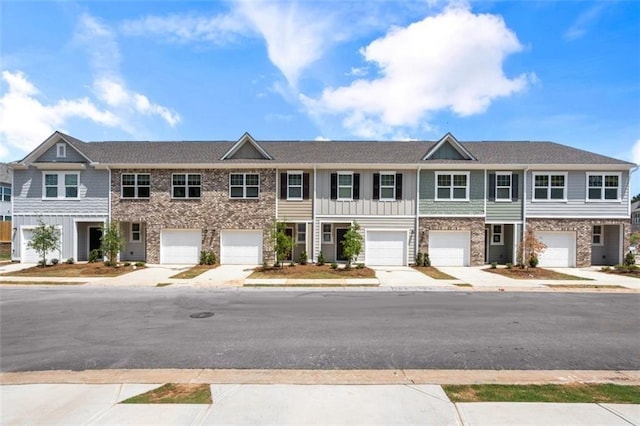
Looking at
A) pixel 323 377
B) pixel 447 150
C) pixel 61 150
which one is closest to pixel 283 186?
pixel 447 150

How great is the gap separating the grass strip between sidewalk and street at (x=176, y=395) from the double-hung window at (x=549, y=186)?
2184 centimetres

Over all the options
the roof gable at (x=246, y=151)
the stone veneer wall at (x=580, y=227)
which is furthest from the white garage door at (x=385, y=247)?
the roof gable at (x=246, y=151)

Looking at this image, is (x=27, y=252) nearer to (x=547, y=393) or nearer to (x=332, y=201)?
(x=332, y=201)

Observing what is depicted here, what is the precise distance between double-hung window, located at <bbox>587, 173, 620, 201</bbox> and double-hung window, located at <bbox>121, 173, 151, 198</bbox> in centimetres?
2770

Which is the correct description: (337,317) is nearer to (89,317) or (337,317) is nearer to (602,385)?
(602,385)

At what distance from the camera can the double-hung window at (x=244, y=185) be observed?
20578mm

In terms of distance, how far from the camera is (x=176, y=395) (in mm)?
4418

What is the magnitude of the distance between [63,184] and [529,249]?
2876cm

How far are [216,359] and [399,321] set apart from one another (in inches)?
186

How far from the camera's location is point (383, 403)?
13.9 feet

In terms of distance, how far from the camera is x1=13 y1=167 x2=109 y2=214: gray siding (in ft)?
68.1

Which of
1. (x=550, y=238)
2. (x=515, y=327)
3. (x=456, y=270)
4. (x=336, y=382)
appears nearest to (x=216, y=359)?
(x=336, y=382)

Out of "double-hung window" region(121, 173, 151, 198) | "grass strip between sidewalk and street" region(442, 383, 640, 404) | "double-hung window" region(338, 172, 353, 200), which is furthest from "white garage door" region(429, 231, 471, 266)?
"double-hung window" region(121, 173, 151, 198)

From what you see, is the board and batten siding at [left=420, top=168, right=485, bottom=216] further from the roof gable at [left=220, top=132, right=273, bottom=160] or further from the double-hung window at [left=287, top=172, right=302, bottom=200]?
the roof gable at [left=220, top=132, right=273, bottom=160]
